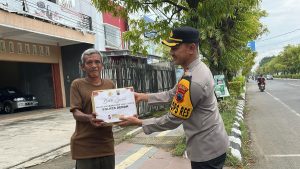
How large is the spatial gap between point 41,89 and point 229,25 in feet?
47.5

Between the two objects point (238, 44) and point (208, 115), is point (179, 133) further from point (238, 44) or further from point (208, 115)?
point (208, 115)

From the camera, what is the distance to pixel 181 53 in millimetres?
2801

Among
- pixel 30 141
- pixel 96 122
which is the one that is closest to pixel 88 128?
pixel 96 122

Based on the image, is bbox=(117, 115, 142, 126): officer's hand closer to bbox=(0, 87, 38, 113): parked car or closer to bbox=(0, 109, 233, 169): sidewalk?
bbox=(0, 109, 233, 169): sidewalk

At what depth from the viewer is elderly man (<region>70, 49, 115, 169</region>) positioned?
3.31 m

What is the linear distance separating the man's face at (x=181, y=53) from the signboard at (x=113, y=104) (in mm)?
683

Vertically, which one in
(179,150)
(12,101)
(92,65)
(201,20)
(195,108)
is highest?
(201,20)

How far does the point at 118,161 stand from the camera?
6891 millimetres

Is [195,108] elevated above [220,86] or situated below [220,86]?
above

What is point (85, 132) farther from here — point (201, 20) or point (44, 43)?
point (44, 43)

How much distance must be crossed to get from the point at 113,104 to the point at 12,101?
18184mm

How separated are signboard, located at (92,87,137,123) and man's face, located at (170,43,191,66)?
2.24 feet

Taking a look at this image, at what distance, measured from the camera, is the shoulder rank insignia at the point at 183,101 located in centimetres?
268

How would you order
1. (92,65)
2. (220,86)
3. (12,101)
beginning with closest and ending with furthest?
(92,65) < (220,86) < (12,101)
